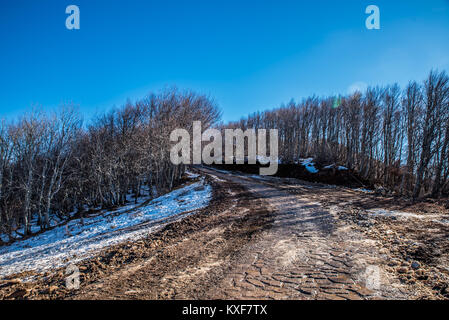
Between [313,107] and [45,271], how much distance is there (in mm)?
38897

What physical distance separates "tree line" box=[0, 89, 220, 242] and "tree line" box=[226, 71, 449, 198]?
19.3 metres

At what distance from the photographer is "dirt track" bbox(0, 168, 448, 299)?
10.4 ft

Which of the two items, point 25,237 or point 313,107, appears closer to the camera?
point 25,237

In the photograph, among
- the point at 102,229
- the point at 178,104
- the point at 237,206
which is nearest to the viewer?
the point at 102,229

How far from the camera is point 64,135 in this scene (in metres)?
14.8

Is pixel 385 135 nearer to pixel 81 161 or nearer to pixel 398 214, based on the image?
pixel 398 214

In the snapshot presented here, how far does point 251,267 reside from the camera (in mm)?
3975

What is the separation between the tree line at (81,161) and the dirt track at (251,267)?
12193 mm

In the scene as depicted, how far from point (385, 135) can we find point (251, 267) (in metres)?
25.1

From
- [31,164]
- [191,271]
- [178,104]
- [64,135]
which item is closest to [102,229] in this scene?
[191,271]

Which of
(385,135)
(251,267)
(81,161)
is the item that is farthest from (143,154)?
(385,135)

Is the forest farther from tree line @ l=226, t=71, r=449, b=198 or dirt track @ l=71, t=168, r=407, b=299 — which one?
dirt track @ l=71, t=168, r=407, b=299

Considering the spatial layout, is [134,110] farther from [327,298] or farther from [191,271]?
[327,298]

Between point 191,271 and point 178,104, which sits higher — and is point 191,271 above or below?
A: below
